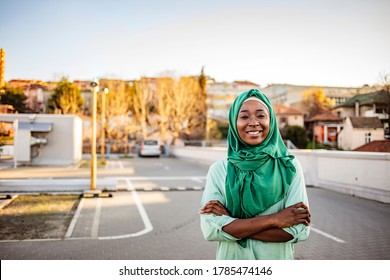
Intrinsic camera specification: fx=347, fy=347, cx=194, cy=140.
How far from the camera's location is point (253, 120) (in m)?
1.54

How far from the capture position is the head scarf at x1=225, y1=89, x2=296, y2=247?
1465 mm

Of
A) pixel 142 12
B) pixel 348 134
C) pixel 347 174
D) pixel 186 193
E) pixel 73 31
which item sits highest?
pixel 142 12

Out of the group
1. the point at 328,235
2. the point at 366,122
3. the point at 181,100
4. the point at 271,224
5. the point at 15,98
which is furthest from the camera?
the point at 181,100

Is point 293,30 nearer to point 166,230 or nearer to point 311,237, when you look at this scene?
point 311,237

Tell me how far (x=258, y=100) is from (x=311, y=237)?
110 inches

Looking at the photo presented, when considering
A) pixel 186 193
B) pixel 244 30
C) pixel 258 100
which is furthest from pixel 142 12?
pixel 186 193

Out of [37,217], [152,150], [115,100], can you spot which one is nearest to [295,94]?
[115,100]

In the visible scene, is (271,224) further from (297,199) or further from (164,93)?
(164,93)

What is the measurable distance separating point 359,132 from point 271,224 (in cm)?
216

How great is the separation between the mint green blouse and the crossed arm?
3 cm

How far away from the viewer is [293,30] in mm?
3070

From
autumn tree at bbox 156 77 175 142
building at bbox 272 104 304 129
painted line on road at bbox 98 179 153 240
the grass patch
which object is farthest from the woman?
autumn tree at bbox 156 77 175 142

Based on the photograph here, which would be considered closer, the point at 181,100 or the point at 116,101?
the point at 116,101

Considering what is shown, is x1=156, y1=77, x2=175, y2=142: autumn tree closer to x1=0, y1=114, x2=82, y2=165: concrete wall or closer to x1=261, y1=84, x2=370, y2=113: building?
x1=0, y1=114, x2=82, y2=165: concrete wall
